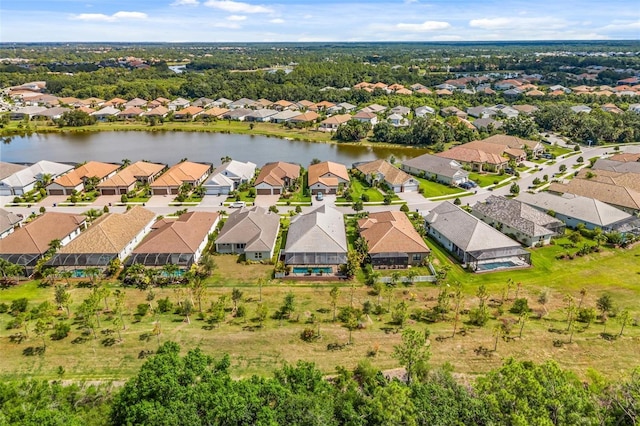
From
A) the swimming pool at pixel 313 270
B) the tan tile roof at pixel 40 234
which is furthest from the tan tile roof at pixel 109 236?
the swimming pool at pixel 313 270

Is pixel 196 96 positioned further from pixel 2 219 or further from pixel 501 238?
pixel 501 238

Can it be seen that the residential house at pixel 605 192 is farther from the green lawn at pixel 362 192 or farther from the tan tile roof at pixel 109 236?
the tan tile roof at pixel 109 236

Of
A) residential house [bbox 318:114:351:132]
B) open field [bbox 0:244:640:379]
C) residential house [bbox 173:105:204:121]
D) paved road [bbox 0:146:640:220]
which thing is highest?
residential house [bbox 173:105:204:121]

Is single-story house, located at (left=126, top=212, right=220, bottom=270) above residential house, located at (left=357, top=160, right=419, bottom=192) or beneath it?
beneath

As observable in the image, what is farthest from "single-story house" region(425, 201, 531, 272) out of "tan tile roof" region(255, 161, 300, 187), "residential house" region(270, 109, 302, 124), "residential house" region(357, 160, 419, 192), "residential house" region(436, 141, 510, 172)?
"residential house" region(270, 109, 302, 124)

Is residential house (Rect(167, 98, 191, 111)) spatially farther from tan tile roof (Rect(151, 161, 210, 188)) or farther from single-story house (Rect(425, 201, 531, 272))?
single-story house (Rect(425, 201, 531, 272))

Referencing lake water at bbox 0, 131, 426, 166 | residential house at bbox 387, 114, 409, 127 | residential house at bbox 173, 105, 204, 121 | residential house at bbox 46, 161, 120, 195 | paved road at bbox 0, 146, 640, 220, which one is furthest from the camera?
residential house at bbox 173, 105, 204, 121

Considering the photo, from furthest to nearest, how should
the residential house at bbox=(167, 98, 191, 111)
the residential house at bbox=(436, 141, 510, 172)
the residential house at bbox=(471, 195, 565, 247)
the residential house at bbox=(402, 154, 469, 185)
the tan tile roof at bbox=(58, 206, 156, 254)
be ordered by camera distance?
the residential house at bbox=(167, 98, 191, 111)
the residential house at bbox=(436, 141, 510, 172)
the residential house at bbox=(402, 154, 469, 185)
the residential house at bbox=(471, 195, 565, 247)
the tan tile roof at bbox=(58, 206, 156, 254)
